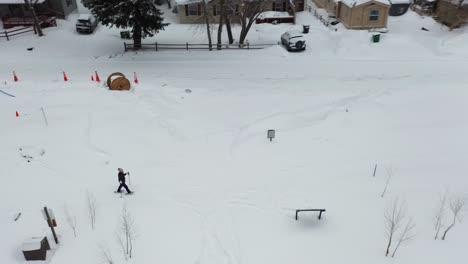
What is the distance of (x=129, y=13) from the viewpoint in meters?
28.4

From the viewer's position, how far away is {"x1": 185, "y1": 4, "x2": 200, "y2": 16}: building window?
3778 cm

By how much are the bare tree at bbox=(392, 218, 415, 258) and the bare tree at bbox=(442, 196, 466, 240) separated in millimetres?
1021

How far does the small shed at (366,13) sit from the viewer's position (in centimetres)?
3403

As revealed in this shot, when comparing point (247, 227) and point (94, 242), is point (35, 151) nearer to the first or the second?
point (94, 242)

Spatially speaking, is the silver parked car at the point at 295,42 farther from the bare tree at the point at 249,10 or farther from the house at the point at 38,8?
the house at the point at 38,8

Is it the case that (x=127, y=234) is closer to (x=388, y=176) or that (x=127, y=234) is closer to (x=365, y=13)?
(x=388, y=176)

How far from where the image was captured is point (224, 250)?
40.9 feet

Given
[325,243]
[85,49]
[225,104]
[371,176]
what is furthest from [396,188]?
[85,49]

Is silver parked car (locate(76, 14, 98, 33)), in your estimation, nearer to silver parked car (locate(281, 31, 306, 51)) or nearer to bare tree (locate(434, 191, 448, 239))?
silver parked car (locate(281, 31, 306, 51))

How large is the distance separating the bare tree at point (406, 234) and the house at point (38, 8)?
34.4 meters

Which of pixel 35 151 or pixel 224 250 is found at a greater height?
pixel 35 151

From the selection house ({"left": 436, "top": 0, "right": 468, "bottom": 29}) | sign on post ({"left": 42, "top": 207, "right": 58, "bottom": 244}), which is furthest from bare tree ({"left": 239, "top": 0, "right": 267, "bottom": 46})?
sign on post ({"left": 42, "top": 207, "right": 58, "bottom": 244})

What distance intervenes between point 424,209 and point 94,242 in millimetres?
11753

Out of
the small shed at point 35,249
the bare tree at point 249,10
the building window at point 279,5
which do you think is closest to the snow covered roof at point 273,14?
the building window at point 279,5
